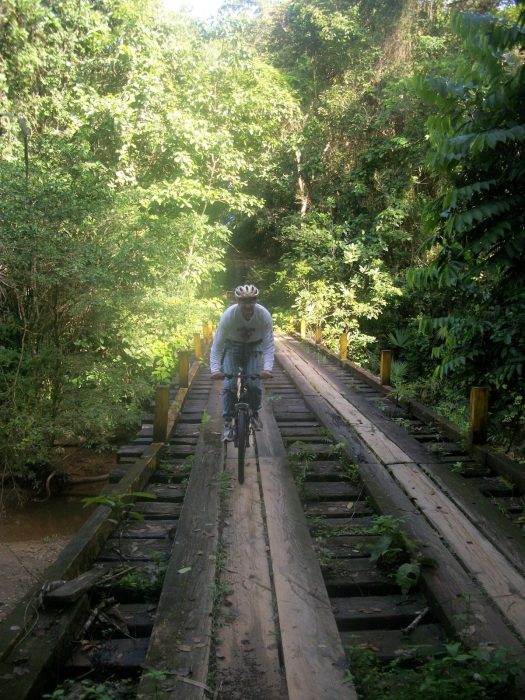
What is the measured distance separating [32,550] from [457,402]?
722 centimetres

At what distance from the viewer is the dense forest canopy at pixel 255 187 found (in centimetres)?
450

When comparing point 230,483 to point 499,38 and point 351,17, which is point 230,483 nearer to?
point 499,38

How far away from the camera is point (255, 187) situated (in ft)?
78.4

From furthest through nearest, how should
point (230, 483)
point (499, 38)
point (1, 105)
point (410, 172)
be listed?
1. point (410, 172)
2. point (1, 105)
3. point (230, 483)
4. point (499, 38)

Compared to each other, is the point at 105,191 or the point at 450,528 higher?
the point at 105,191

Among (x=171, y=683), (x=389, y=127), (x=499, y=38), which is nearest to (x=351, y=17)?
(x=389, y=127)

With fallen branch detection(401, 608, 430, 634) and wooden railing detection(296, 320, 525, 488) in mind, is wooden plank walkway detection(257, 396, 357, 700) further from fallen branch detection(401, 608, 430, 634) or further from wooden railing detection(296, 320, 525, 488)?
wooden railing detection(296, 320, 525, 488)

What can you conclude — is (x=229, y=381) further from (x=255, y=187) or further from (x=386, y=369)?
(x=255, y=187)

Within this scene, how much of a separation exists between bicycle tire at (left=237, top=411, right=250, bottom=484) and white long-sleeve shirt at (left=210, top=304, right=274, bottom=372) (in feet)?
1.86

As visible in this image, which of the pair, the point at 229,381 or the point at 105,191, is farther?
the point at 105,191

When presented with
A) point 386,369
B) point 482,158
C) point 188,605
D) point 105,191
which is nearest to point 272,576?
point 188,605

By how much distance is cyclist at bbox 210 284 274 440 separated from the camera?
18.9 ft

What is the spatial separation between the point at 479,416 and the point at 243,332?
2.83 meters

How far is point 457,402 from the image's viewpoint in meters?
8.91
